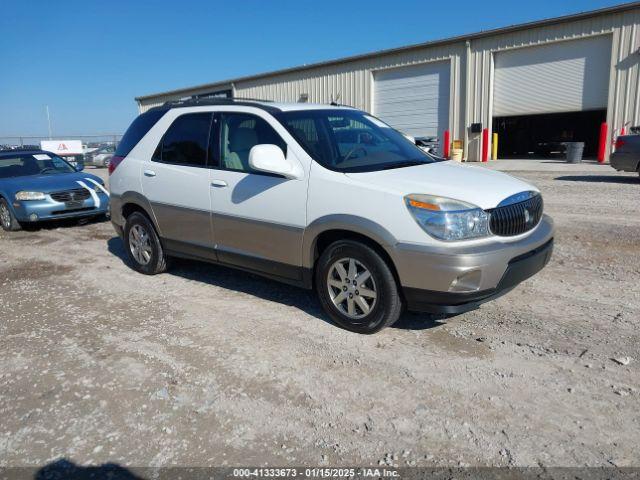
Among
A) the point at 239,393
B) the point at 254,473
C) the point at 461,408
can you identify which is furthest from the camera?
the point at 239,393

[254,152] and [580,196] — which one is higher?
[254,152]

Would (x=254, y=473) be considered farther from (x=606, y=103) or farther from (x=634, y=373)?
(x=606, y=103)

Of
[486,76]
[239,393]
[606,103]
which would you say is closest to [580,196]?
[239,393]

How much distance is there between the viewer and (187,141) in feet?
17.5

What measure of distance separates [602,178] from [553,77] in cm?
826

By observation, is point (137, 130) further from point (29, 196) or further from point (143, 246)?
point (29, 196)

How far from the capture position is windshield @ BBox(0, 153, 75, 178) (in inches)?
388

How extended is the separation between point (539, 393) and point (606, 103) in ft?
63.4

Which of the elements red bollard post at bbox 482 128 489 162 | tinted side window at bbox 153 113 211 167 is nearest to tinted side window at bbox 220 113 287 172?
tinted side window at bbox 153 113 211 167

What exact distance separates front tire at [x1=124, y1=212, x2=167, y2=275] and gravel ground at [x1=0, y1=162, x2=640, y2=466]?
34cm

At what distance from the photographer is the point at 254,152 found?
419 centimetres

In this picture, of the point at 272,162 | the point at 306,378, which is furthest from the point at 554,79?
the point at 306,378

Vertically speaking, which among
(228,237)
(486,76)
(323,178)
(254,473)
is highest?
(486,76)

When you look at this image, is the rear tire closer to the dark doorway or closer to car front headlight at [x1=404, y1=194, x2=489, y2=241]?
car front headlight at [x1=404, y1=194, x2=489, y2=241]
